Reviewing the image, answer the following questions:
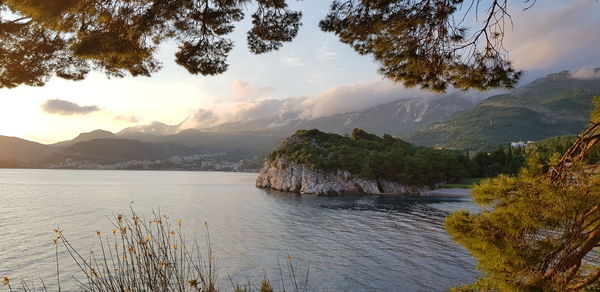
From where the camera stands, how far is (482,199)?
4.75 metres

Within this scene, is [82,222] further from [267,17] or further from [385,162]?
[385,162]

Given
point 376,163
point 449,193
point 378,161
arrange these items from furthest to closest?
point 378,161 → point 376,163 → point 449,193

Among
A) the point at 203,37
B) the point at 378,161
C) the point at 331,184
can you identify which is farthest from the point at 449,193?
the point at 203,37

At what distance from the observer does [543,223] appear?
161 inches

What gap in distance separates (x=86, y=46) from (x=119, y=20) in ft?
7.39

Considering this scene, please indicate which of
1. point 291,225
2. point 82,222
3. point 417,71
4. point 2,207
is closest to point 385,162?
point 291,225

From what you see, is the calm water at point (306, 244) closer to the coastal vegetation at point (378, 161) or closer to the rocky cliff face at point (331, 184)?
the rocky cliff face at point (331, 184)

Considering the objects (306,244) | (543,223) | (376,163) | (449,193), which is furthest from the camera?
(376,163)

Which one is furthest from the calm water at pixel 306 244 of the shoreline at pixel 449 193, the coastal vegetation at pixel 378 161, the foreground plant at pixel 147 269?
the coastal vegetation at pixel 378 161

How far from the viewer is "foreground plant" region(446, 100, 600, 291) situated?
154 inches

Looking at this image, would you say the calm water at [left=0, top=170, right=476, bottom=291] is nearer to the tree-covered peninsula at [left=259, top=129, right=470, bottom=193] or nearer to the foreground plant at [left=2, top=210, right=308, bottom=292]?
the foreground plant at [left=2, top=210, right=308, bottom=292]

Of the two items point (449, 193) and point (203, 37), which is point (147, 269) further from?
point (449, 193)

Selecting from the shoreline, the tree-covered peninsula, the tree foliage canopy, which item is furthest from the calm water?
the tree-covered peninsula

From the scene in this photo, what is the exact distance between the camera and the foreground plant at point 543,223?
154 inches
